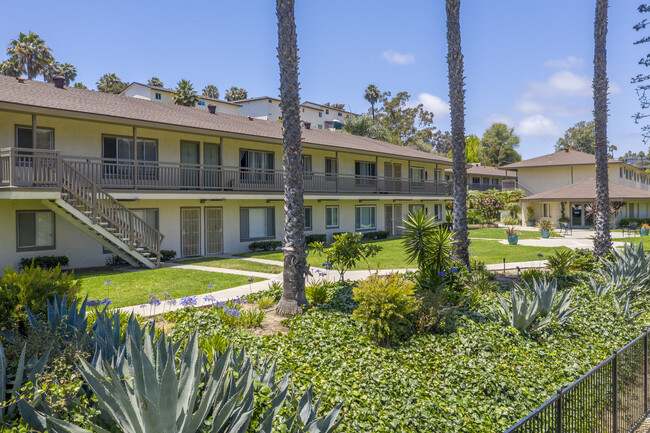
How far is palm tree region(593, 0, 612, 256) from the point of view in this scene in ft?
53.3

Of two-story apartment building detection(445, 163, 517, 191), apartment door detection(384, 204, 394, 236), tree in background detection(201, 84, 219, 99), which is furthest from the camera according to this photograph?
tree in background detection(201, 84, 219, 99)

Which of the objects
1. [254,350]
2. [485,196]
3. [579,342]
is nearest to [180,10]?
[254,350]

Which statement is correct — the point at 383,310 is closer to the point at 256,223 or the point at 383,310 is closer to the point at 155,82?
the point at 256,223

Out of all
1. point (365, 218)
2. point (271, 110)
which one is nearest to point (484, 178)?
point (271, 110)

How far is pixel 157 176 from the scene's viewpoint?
67.1 feet

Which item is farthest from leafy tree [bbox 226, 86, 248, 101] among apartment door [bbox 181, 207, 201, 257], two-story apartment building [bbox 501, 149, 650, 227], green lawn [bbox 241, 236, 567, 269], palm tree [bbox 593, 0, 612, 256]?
palm tree [bbox 593, 0, 612, 256]

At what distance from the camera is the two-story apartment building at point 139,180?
15789mm

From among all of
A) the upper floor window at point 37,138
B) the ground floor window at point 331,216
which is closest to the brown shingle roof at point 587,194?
the ground floor window at point 331,216

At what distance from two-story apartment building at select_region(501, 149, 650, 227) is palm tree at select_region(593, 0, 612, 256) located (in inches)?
938

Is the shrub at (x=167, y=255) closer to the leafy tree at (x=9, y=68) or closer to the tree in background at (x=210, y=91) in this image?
the leafy tree at (x=9, y=68)

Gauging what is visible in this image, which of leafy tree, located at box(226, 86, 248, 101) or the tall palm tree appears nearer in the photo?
the tall palm tree

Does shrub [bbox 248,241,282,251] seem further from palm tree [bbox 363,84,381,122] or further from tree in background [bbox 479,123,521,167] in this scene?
tree in background [bbox 479,123,521,167]

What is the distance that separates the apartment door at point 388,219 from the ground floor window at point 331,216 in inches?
215

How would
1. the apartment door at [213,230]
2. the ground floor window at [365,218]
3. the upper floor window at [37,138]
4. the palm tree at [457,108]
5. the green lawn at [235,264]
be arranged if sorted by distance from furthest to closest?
the ground floor window at [365,218], the apartment door at [213,230], the upper floor window at [37,138], the green lawn at [235,264], the palm tree at [457,108]
